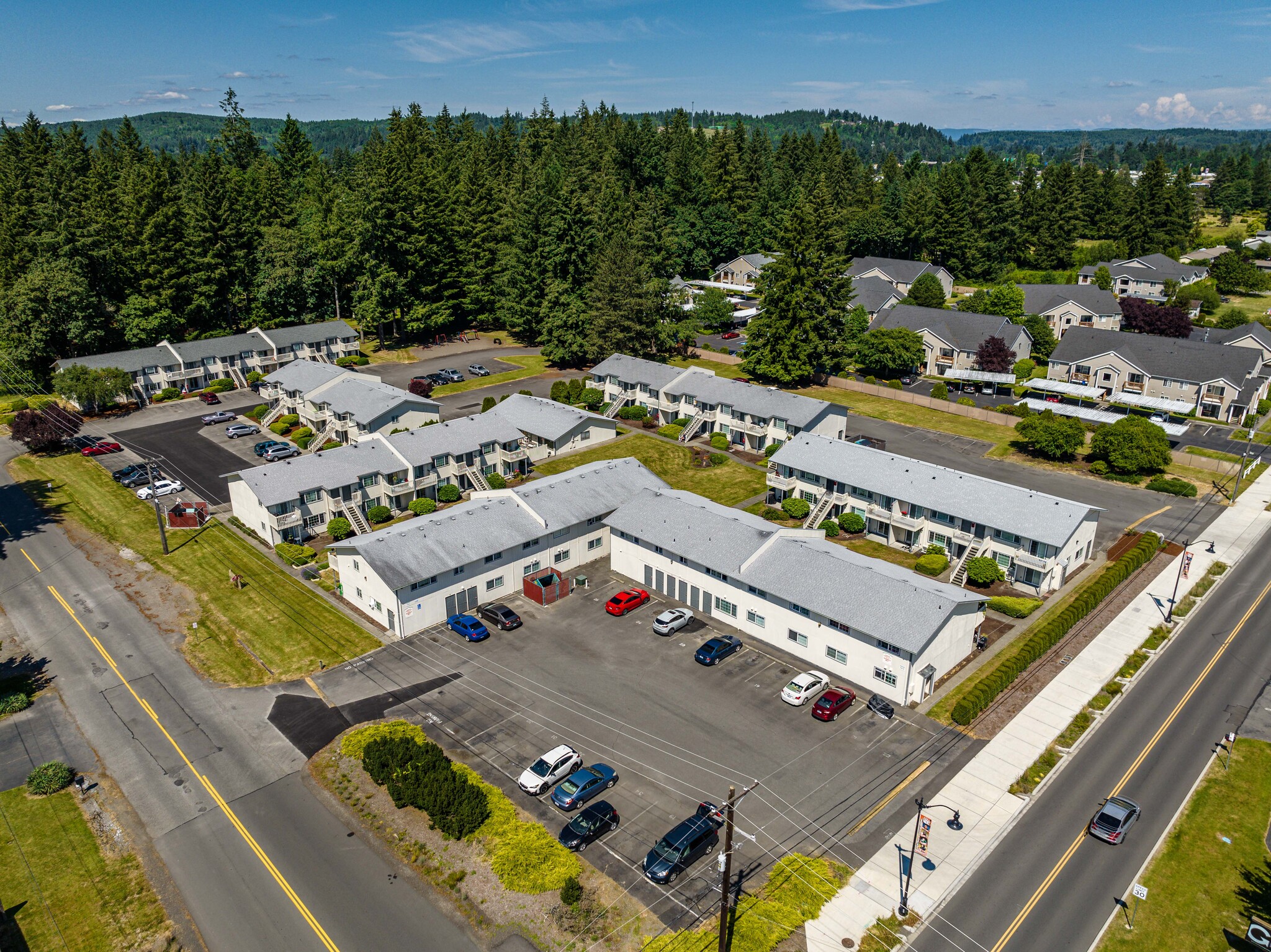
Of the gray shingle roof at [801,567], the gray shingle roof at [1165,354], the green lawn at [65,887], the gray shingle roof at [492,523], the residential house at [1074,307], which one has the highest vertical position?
the residential house at [1074,307]

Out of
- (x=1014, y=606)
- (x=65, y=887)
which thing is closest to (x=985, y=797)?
(x=1014, y=606)

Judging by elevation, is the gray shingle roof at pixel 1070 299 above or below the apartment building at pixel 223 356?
above

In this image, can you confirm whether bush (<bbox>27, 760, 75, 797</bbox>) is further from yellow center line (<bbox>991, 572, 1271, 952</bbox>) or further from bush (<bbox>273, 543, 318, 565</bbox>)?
yellow center line (<bbox>991, 572, 1271, 952</bbox>)

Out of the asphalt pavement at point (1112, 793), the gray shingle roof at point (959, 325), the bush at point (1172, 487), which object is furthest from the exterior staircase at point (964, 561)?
the gray shingle roof at point (959, 325)

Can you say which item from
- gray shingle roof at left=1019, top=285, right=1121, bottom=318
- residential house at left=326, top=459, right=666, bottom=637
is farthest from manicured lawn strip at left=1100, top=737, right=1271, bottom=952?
gray shingle roof at left=1019, top=285, right=1121, bottom=318

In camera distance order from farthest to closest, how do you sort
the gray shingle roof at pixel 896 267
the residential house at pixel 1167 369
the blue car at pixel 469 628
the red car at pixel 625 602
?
the gray shingle roof at pixel 896 267
the residential house at pixel 1167 369
the red car at pixel 625 602
the blue car at pixel 469 628

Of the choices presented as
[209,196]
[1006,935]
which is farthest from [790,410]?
[209,196]

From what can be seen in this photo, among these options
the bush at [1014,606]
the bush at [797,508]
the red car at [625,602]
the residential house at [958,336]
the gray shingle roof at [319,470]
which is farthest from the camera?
the residential house at [958,336]

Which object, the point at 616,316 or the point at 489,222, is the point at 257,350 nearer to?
the point at 489,222

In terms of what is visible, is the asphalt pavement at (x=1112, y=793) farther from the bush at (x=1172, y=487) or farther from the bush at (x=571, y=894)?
the bush at (x=1172, y=487)
